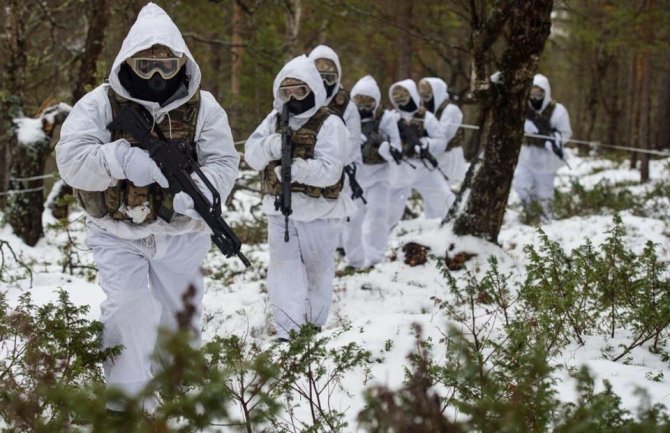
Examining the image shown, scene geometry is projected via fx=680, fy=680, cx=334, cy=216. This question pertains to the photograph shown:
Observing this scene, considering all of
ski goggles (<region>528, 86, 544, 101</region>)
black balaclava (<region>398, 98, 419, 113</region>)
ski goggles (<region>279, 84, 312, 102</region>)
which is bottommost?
ski goggles (<region>279, 84, 312, 102</region>)

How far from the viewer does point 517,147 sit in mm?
6809

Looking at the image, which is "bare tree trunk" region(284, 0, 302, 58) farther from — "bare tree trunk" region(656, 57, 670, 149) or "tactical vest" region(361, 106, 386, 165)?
"bare tree trunk" region(656, 57, 670, 149)

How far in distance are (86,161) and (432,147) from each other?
7.15 meters

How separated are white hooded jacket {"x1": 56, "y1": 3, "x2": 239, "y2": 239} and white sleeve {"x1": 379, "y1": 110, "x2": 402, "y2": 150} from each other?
5278 mm

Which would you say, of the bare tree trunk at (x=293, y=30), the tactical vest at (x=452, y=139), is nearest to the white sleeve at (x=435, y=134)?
the tactical vest at (x=452, y=139)

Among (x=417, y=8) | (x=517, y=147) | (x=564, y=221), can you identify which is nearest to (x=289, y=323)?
(x=517, y=147)

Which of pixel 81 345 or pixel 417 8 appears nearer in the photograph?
pixel 81 345

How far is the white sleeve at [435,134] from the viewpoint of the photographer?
1019 cm

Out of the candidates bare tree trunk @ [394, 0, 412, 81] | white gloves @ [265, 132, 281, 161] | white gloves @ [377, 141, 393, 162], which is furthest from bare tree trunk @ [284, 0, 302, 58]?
white gloves @ [265, 132, 281, 161]

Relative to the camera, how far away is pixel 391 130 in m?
9.23

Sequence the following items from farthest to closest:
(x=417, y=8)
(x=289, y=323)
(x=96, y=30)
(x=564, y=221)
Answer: (x=417, y=8)
(x=564, y=221)
(x=96, y=30)
(x=289, y=323)

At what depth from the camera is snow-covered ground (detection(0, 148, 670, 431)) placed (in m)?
3.70

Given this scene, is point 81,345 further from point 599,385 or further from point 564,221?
point 564,221

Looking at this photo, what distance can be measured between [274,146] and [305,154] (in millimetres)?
262
